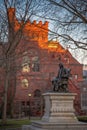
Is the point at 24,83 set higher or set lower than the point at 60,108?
higher

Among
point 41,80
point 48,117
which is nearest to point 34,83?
point 41,80

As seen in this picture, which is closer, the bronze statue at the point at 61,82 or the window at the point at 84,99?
the bronze statue at the point at 61,82

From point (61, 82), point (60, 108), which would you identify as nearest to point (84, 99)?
point (61, 82)

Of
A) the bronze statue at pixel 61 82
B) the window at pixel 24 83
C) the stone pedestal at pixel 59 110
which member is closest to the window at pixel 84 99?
the window at pixel 24 83

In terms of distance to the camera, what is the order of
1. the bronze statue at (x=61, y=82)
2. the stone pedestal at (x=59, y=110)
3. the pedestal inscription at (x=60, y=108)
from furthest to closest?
the bronze statue at (x=61, y=82) < the pedestal inscription at (x=60, y=108) < the stone pedestal at (x=59, y=110)

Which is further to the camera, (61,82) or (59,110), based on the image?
(61,82)

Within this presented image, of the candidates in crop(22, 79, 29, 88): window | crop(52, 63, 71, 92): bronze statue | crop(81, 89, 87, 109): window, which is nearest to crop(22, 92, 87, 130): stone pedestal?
crop(52, 63, 71, 92): bronze statue

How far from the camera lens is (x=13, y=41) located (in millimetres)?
32656

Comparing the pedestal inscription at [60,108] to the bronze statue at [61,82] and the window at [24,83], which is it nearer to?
the bronze statue at [61,82]

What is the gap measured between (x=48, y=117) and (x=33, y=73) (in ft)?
129

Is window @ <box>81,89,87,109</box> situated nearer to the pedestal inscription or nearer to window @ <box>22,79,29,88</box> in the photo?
window @ <box>22,79,29,88</box>

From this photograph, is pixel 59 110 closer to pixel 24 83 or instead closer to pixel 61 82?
pixel 61 82

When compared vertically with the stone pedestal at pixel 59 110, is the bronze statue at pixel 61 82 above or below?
above

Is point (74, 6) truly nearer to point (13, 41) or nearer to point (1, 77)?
point (13, 41)
